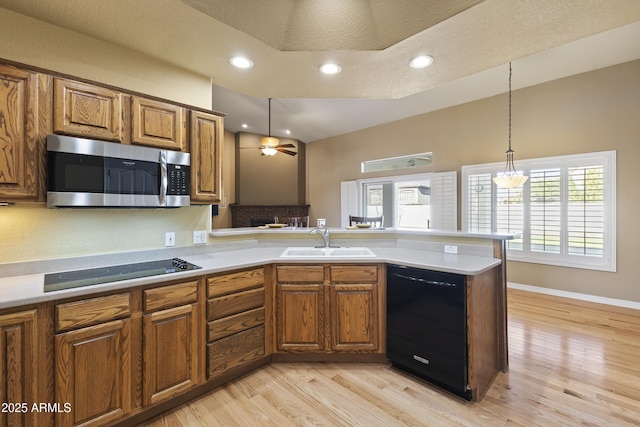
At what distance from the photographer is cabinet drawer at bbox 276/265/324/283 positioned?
2.34 metres

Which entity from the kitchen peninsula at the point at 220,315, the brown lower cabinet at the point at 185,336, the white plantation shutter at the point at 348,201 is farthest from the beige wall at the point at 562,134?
the brown lower cabinet at the point at 185,336

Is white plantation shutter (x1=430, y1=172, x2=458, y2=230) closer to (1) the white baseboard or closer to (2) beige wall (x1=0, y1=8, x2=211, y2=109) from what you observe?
(1) the white baseboard

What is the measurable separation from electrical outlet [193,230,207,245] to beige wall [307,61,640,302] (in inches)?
173

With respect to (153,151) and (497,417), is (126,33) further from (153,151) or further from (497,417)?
(497,417)

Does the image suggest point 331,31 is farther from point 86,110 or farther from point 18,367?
Answer: point 18,367

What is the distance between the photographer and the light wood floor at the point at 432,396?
1778 millimetres

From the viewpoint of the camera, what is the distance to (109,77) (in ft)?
6.84

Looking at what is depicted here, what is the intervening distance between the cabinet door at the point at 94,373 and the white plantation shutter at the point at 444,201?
4.95 m

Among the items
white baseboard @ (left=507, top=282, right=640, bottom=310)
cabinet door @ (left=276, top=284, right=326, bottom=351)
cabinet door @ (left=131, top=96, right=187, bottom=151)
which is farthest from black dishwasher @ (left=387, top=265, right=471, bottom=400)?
white baseboard @ (left=507, top=282, right=640, bottom=310)

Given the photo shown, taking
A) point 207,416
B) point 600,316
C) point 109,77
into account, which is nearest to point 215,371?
point 207,416

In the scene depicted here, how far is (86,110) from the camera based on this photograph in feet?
5.92

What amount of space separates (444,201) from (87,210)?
506cm

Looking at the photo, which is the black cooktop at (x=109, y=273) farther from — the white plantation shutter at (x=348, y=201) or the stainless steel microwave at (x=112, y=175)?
the white plantation shutter at (x=348, y=201)

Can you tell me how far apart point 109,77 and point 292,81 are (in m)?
1.42
